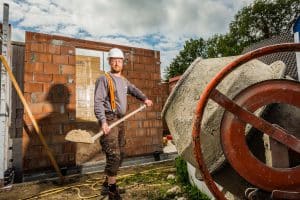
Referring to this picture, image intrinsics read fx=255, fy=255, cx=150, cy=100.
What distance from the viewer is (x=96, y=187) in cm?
336

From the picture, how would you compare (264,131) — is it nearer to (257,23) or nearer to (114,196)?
(114,196)

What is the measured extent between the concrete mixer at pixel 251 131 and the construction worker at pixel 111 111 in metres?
1.65

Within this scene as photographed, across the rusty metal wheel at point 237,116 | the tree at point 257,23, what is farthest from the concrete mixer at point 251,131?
the tree at point 257,23

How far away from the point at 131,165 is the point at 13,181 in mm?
1865

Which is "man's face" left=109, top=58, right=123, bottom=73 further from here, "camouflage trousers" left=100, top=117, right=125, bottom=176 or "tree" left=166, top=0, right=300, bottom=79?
"tree" left=166, top=0, right=300, bottom=79

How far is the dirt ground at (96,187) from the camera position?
2.99m

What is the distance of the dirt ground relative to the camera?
9.80 feet

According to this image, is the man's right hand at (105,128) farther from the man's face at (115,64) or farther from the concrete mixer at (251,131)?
the concrete mixer at (251,131)

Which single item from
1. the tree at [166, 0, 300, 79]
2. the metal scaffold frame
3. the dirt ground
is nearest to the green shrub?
the dirt ground

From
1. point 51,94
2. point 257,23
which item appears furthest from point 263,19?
point 51,94

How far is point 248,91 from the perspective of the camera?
126 centimetres

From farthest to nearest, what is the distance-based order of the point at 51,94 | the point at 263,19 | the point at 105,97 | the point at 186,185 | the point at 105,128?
the point at 263,19 → the point at 51,94 → the point at 186,185 → the point at 105,97 → the point at 105,128

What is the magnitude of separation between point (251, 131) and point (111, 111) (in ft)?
6.47

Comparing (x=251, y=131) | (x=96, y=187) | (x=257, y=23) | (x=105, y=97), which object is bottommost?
(x=96, y=187)
